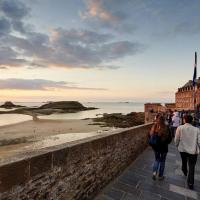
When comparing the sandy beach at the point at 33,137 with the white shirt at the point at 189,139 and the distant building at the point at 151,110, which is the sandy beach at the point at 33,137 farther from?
the white shirt at the point at 189,139

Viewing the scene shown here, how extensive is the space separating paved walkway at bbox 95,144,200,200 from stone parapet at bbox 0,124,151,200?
26cm

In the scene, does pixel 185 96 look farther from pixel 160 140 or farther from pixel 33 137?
pixel 160 140

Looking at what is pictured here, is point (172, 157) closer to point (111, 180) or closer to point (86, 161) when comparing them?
point (111, 180)

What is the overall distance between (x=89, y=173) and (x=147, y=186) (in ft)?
5.42

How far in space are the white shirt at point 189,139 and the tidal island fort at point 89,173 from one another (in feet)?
3.10

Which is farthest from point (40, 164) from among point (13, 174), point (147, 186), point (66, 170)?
point (147, 186)

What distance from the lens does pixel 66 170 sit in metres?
4.05

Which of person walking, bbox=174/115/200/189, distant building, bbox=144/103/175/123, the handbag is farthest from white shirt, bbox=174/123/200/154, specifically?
distant building, bbox=144/103/175/123

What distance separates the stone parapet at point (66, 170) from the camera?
296cm

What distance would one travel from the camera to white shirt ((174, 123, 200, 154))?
218 inches

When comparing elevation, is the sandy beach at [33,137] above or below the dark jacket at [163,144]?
below

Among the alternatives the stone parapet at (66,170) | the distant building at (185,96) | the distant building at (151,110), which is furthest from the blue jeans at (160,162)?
the distant building at (185,96)

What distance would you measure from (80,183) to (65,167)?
67 cm

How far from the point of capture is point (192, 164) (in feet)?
18.4
